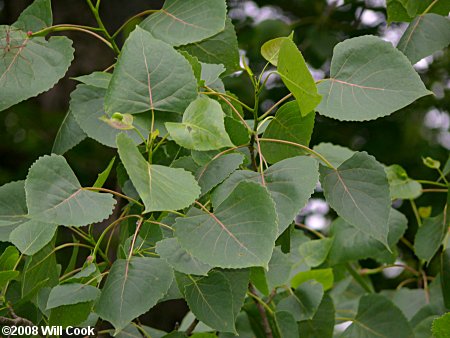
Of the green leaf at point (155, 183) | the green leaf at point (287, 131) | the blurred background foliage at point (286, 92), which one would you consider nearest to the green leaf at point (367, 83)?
the green leaf at point (287, 131)

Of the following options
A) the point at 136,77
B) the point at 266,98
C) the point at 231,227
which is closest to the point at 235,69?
the point at 136,77

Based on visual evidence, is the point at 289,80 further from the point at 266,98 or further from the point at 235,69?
the point at 266,98

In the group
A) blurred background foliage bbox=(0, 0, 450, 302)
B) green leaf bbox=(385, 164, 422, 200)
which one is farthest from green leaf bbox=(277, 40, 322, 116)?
blurred background foliage bbox=(0, 0, 450, 302)

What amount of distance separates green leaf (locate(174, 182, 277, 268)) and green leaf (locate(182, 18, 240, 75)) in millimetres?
454

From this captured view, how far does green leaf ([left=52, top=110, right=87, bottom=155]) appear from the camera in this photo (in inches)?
59.6

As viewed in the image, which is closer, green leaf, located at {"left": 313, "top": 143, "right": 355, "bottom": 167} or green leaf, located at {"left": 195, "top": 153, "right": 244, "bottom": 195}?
green leaf, located at {"left": 195, "top": 153, "right": 244, "bottom": 195}

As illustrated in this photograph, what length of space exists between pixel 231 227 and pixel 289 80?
24cm

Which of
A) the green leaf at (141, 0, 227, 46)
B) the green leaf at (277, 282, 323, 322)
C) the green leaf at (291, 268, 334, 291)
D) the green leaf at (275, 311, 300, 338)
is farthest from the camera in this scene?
the green leaf at (291, 268, 334, 291)

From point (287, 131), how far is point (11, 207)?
1.57 feet

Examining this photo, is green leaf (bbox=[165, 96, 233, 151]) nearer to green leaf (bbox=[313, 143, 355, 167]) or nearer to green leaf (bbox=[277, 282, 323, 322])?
green leaf (bbox=[313, 143, 355, 167])

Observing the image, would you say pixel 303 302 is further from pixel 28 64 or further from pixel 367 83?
pixel 28 64

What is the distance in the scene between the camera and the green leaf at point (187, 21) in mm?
1379

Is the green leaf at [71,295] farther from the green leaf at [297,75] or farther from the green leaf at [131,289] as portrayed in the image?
the green leaf at [297,75]

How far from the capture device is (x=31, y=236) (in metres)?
1.23
